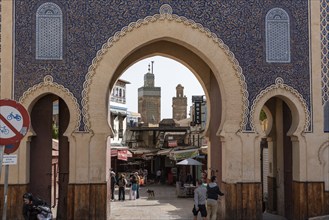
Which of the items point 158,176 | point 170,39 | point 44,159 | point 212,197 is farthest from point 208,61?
point 158,176

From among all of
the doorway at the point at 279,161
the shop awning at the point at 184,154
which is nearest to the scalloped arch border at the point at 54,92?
the doorway at the point at 279,161

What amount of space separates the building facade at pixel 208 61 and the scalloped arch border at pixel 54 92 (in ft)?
0.08

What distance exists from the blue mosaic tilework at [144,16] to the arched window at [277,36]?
0.11m

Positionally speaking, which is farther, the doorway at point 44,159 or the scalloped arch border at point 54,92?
the doorway at point 44,159

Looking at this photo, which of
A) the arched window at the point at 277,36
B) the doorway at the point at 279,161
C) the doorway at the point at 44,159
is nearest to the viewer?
the arched window at the point at 277,36

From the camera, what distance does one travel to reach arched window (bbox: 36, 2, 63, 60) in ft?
42.7

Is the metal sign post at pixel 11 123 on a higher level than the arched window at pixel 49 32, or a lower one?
lower

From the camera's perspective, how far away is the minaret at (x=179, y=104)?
53812 mm

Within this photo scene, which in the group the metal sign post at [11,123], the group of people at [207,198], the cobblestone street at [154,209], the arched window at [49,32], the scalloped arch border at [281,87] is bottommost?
the cobblestone street at [154,209]

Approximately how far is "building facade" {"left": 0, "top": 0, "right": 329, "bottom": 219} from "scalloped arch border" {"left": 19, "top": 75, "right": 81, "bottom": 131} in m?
0.02

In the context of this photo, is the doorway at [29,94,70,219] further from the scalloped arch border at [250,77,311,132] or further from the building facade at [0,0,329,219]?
the scalloped arch border at [250,77,311,132]

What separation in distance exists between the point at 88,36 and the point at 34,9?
58.0 inches

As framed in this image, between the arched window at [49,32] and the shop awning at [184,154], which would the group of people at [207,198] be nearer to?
the arched window at [49,32]

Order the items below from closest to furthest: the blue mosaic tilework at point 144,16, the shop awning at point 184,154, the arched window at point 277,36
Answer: the blue mosaic tilework at point 144,16, the arched window at point 277,36, the shop awning at point 184,154
